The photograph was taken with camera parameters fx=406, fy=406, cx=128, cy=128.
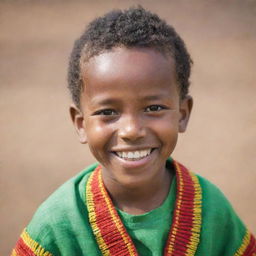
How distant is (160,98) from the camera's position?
1.38 metres

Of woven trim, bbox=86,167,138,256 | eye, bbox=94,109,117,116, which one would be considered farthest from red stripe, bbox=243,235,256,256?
eye, bbox=94,109,117,116

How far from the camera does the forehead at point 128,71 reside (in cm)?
133

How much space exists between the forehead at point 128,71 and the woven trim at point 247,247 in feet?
2.42

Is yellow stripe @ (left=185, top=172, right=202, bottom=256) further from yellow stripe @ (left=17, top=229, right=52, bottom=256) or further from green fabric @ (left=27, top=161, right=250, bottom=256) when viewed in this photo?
yellow stripe @ (left=17, top=229, right=52, bottom=256)

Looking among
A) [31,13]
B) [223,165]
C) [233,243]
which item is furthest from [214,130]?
[31,13]

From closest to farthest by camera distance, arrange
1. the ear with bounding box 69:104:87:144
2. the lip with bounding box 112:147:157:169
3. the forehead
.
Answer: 1. the forehead
2. the lip with bounding box 112:147:157:169
3. the ear with bounding box 69:104:87:144

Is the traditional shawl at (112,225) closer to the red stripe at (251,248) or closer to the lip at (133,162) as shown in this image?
the red stripe at (251,248)

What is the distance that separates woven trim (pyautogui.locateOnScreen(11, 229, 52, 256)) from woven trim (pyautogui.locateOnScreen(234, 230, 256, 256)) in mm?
753

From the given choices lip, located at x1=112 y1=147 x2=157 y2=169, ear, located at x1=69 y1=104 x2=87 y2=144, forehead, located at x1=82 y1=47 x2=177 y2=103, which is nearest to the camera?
forehead, located at x1=82 y1=47 x2=177 y2=103

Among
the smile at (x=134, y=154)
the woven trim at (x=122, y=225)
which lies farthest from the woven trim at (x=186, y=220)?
the smile at (x=134, y=154)

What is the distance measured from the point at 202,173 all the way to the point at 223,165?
0.56 ft

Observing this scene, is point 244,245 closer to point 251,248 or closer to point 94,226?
point 251,248

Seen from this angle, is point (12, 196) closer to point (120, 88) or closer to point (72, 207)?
point (72, 207)

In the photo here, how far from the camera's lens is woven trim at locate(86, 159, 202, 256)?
1500mm
